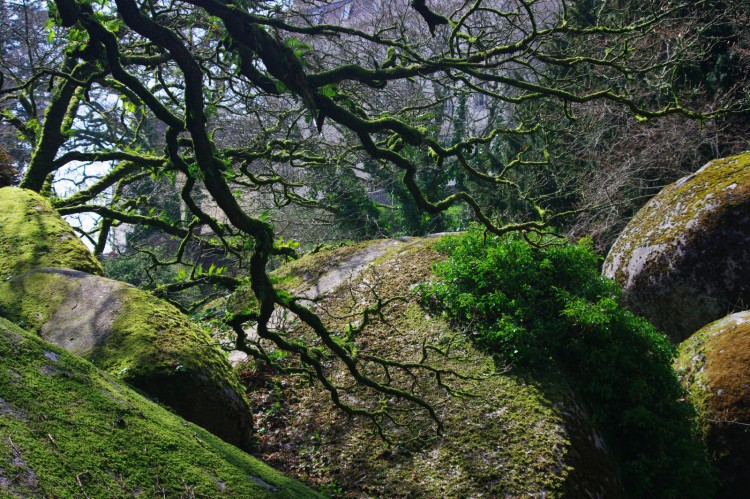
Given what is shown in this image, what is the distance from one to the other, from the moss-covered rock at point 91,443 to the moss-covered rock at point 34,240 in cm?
323

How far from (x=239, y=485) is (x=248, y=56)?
3.66 m

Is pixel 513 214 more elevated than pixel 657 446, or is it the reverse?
pixel 513 214

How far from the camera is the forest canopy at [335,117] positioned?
4.96m

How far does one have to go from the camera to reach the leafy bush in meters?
5.86

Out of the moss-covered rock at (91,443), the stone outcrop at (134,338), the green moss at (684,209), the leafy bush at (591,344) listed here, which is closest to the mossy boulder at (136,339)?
the stone outcrop at (134,338)

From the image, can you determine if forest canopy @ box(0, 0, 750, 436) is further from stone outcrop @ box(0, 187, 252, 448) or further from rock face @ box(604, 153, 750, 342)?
rock face @ box(604, 153, 750, 342)

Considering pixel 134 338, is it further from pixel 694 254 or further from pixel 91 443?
pixel 694 254

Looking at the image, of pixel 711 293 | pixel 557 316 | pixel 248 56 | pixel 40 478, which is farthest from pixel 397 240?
pixel 40 478

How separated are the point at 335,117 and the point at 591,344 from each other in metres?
3.64

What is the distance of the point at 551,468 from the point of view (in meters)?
5.15

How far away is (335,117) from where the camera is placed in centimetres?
516

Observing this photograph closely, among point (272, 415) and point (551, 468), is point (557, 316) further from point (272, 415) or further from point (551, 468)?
point (272, 415)

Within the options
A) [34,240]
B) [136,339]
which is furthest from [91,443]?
[34,240]

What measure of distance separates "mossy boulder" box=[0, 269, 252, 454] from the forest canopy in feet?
1.62
